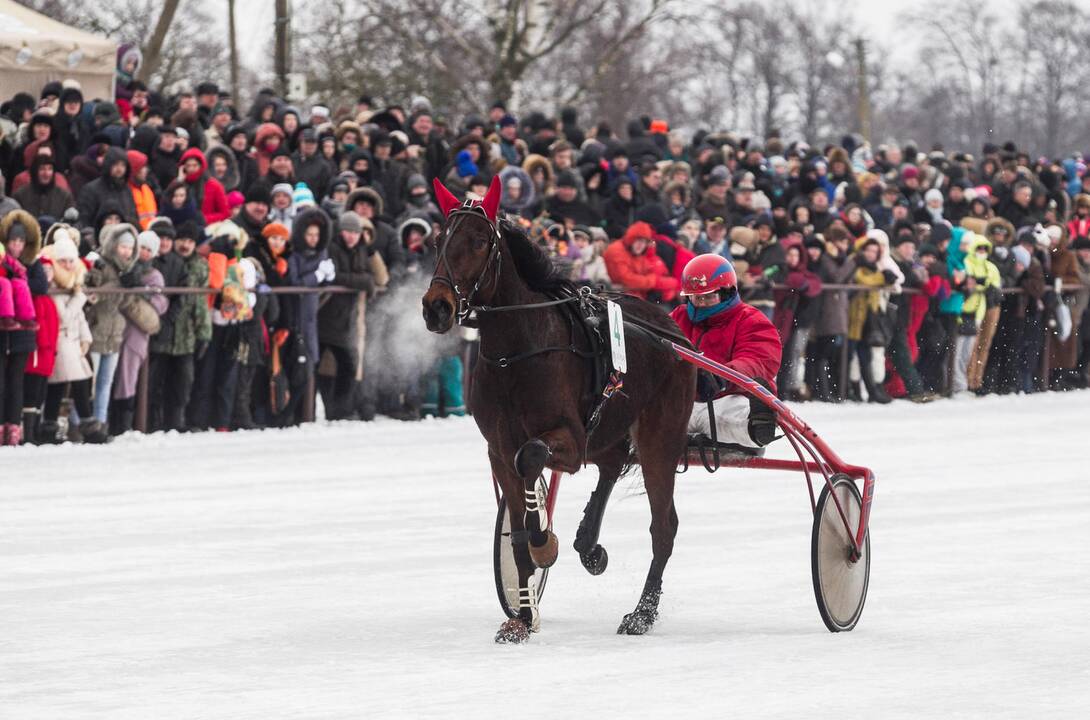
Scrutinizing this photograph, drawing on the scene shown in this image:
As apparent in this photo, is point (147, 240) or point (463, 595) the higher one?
point (147, 240)

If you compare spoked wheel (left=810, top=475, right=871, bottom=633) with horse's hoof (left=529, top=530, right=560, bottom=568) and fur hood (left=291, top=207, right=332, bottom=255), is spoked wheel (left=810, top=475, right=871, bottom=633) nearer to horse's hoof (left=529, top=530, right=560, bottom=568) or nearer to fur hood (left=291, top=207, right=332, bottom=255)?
horse's hoof (left=529, top=530, right=560, bottom=568)

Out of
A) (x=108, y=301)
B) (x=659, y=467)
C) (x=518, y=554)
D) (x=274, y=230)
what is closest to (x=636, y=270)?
(x=274, y=230)

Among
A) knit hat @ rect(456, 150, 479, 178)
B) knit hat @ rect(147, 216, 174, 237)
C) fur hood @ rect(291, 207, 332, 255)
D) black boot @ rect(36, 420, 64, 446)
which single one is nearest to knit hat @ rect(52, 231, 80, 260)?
knit hat @ rect(147, 216, 174, 237)

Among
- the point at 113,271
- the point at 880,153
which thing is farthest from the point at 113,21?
the point at 113,271

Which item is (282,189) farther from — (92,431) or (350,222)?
(92,431)

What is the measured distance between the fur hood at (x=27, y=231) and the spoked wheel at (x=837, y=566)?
7.44m

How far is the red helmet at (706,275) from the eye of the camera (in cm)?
856

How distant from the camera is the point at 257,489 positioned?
12.7 metres

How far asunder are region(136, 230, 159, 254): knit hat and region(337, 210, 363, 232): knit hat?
200 cm

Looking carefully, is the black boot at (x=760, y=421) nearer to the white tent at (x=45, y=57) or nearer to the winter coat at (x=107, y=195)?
the winter coat at (x=107, y=195)

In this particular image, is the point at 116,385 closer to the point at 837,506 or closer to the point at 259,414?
the point at 259,414

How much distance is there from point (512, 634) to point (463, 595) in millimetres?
1279

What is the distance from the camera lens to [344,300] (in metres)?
16.7

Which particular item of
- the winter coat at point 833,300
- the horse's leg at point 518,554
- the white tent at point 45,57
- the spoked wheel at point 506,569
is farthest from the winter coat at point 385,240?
the horse's leg at point 518,554
